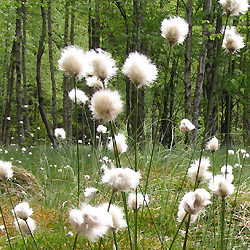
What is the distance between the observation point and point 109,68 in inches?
50.4

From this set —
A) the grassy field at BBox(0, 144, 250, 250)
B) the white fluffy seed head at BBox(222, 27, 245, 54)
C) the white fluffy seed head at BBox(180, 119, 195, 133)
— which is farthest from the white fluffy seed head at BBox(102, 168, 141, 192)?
the white fluffy seed head at BBox(180, 119, 195, 133)

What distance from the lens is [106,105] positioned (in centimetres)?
114

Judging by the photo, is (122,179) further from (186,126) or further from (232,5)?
(186,126)

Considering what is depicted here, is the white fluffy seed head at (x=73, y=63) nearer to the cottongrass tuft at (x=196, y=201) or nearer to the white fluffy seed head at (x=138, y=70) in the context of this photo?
the white fluffy seed head at (x=138, y=70)

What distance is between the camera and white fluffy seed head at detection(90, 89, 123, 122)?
3.75 ft

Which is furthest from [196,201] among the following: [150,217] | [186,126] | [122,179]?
[150,217]

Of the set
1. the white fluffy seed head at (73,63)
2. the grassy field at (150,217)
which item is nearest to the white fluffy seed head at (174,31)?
the white fluffy seed head at (73,63)

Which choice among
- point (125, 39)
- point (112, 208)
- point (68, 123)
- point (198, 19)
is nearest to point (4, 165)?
point (112, 208)

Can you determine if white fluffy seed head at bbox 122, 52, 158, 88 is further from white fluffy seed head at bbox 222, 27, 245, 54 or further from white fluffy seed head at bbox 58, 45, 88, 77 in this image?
white fluffy seed head at bbox 222, 27, 245, 54

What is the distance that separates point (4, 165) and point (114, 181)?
601 mm

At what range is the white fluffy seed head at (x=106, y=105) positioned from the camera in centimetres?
114

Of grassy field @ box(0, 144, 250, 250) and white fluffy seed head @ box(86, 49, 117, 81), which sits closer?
white fluffy seed head @ box(86, 49, 117, 81)

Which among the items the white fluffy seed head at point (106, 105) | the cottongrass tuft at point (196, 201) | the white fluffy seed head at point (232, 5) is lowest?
the cottongrass tuft at point (196, 201)

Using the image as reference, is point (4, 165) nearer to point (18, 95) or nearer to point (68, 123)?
point (18, 95)
